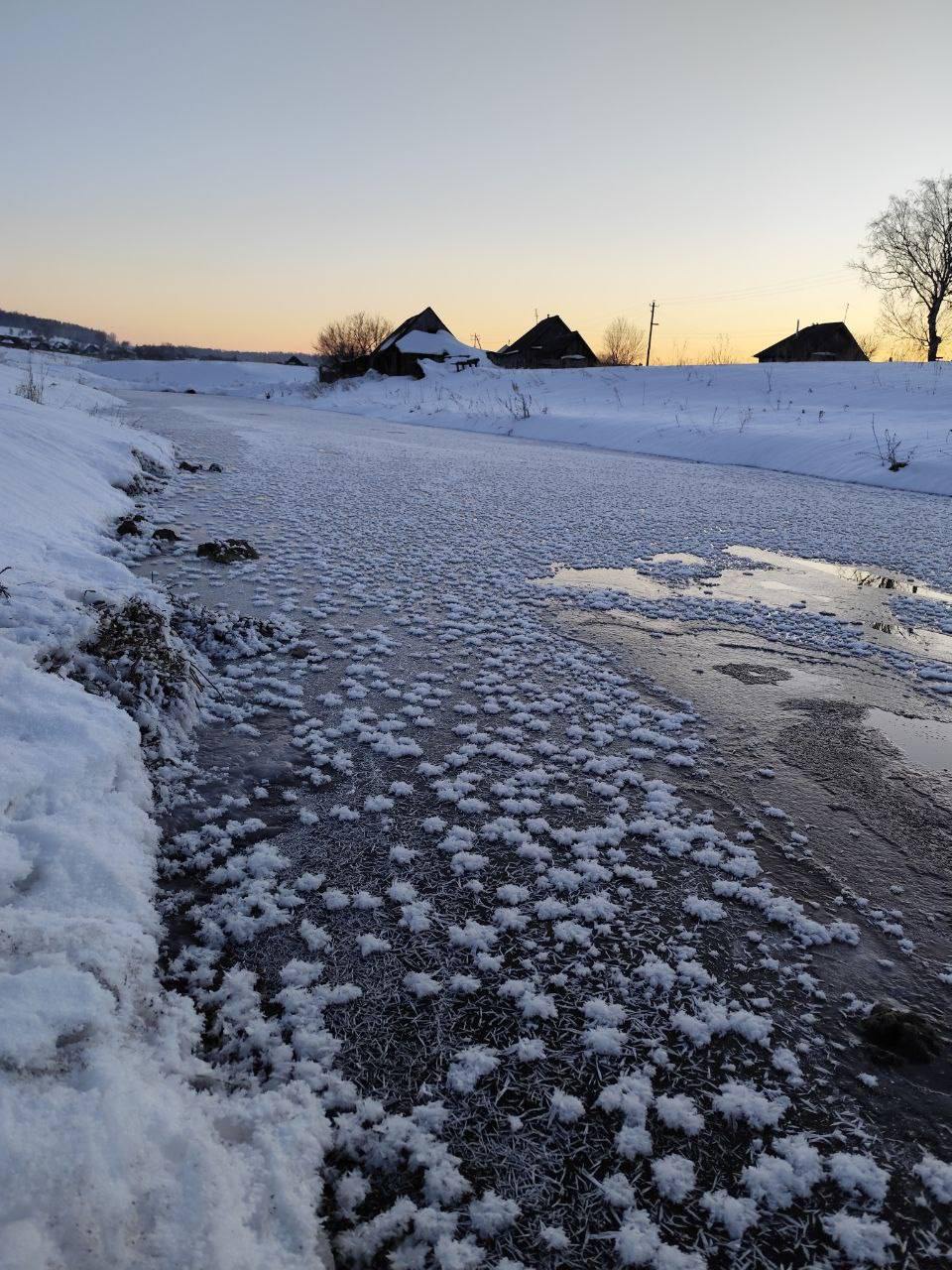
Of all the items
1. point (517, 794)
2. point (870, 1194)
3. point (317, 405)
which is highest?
point (317, 405)

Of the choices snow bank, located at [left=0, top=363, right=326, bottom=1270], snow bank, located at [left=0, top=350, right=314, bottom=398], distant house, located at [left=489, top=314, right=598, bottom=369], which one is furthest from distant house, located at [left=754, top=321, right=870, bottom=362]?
snow bank, located at [left=0, top=363, right=326, bottom=1270]

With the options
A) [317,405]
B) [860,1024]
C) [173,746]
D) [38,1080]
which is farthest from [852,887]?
[317,405]

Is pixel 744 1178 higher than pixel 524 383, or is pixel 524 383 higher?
pixel 524 383

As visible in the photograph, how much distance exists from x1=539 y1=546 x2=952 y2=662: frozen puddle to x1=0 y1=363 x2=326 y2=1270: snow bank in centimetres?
400

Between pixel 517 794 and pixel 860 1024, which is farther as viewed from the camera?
pixel 517 794

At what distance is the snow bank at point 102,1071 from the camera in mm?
1157

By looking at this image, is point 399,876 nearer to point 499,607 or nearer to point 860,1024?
point 860,1024

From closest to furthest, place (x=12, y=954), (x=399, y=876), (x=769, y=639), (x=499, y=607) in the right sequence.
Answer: (x=12, y=954), (x=399, y=876), (x=769, y=639), (x=499, y=607)

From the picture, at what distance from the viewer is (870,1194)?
1403 millimetres

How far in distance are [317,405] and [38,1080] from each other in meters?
37.0

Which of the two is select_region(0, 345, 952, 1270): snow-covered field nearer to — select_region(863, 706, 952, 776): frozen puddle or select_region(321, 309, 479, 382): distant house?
select_region(863, 706, 952, 776): frozen puddle

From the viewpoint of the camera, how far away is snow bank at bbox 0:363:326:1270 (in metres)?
1.16

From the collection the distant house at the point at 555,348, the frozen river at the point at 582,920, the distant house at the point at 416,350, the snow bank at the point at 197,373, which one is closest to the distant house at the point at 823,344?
the distant house at the point at 555,348

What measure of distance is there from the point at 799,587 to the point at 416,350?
4296 centimetres
